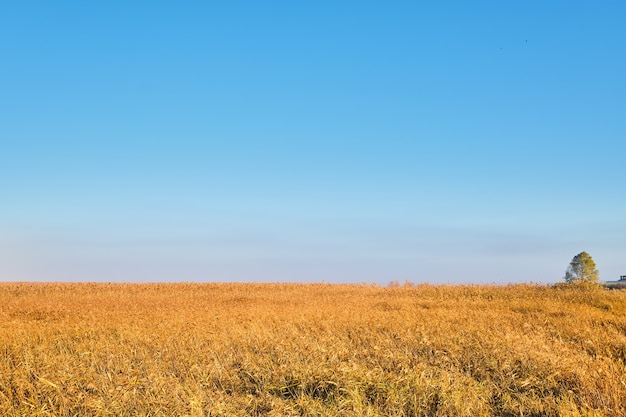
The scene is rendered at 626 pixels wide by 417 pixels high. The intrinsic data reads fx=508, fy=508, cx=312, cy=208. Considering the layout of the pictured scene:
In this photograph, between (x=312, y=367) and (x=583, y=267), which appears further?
(x=583, y=267)

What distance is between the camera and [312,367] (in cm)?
771

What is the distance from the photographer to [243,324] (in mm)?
12844

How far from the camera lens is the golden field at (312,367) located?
6.47 m

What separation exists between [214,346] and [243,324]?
10.2ft

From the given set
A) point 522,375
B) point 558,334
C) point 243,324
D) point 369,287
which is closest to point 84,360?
point 243,324

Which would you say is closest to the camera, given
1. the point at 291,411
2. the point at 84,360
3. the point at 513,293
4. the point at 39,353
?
the point at 291,411

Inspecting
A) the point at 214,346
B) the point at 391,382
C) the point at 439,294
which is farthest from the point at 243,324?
the point at 439,294

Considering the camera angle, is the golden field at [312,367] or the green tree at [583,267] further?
the green tree at [583,267]

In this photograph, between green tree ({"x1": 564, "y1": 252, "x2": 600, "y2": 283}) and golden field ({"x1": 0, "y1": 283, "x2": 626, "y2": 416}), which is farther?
green tree ({"x1": 564, "y1": 252, "x2": 600, "y2": 283})

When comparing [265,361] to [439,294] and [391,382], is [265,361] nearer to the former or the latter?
[391,382]

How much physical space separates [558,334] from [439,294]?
12361 mm

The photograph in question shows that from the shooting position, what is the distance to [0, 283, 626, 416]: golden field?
6469 millimetres

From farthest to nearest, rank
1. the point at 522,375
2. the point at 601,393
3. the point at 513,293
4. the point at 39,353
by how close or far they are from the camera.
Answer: the point at 513,293, the point at 39,353, the point at 522,375, the point at 601,393

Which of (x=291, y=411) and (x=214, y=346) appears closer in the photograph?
(x=291, y=411)
